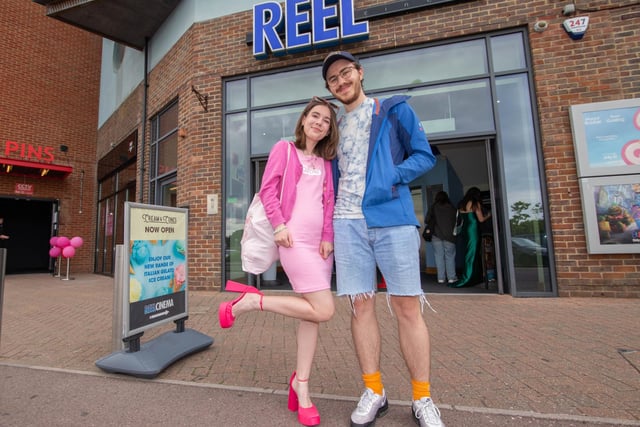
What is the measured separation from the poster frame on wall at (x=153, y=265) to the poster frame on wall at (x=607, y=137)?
533 cm

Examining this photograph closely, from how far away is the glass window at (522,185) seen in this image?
5066 millimetres

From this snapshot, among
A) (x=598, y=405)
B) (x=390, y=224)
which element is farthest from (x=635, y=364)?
(x=390, y=224)

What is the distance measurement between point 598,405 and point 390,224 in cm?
158

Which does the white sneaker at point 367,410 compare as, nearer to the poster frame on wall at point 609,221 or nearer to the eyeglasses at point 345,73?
the eyeglasses at point 345,73

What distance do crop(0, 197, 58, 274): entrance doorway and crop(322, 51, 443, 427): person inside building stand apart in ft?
48.9

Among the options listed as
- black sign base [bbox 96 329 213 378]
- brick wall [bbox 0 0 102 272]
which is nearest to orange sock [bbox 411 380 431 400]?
black sign base [bbox 96 329 213 378]

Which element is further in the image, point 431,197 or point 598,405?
point 431,197

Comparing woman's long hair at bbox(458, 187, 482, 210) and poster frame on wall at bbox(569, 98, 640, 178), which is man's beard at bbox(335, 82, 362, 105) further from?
woman's long hair at bbox(458, 187, 482, 210)

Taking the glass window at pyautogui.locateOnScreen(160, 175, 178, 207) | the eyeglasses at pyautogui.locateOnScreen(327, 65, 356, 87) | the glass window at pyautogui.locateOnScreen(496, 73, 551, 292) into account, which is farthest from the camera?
the glass window at pyautogui.locateOnScreen(160, 175, 178, 207)

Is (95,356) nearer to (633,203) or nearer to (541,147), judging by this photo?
(541,147)

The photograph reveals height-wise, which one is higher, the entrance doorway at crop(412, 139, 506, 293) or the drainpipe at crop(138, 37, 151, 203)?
the drainpipe at crop(138, 37, 151, 203)

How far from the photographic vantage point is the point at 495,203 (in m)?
5.45

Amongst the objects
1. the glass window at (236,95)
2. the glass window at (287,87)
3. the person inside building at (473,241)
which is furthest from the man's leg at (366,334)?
the glass window at (236,95)

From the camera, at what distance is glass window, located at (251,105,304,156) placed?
6500 millimetres
